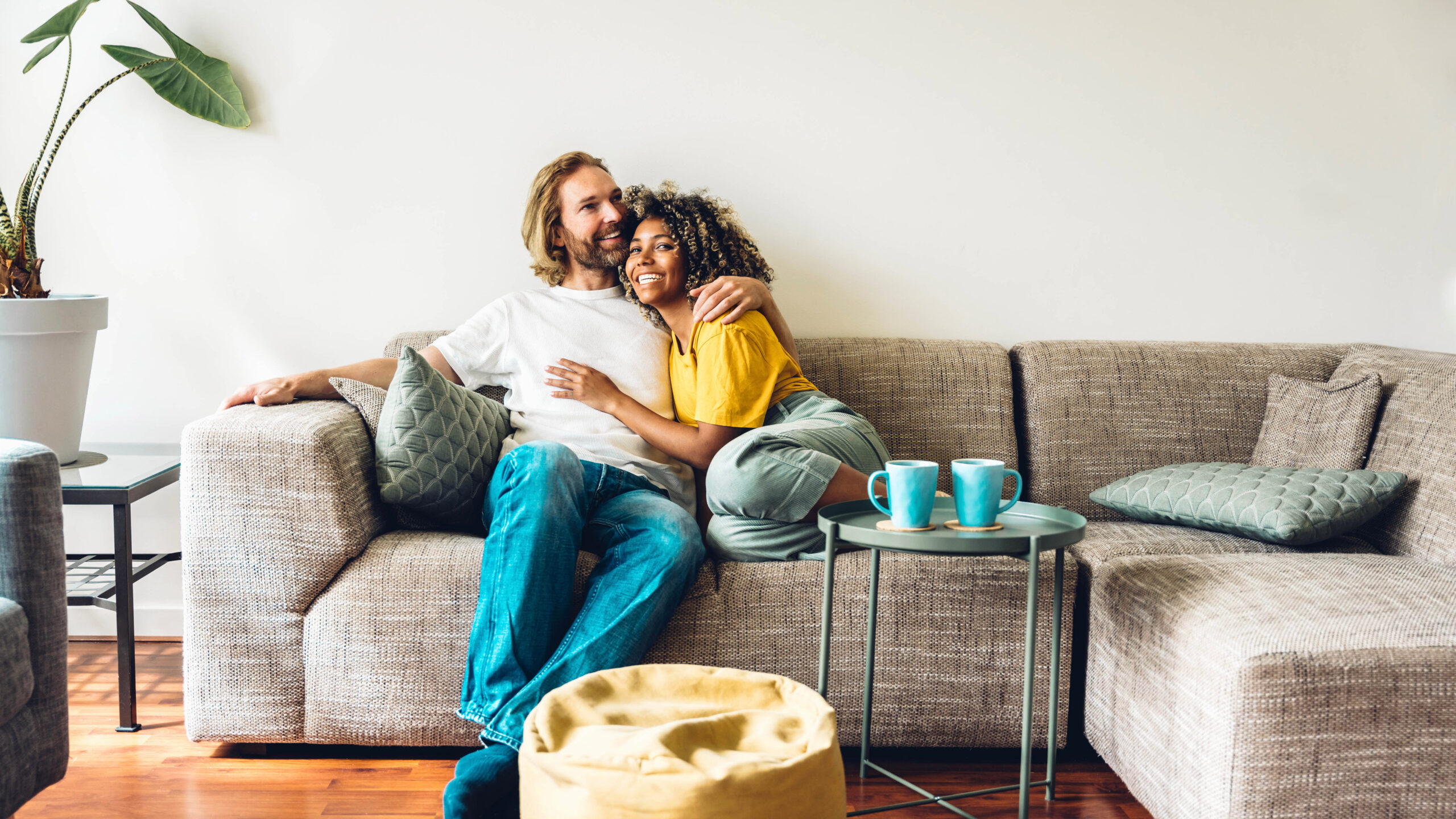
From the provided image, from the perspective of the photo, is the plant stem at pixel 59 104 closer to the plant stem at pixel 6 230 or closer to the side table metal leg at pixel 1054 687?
the plant stem at pixel 6 230

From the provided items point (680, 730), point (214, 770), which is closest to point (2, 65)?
point (214, 770)

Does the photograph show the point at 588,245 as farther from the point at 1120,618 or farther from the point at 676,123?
the point at 1120,618

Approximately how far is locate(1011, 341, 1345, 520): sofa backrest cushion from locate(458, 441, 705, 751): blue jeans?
0.89m

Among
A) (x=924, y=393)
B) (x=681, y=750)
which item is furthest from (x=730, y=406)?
(x=681, y=750)

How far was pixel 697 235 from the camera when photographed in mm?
1969

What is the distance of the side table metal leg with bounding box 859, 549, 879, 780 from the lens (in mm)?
1523

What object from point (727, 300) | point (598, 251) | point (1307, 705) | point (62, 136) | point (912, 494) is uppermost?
point (62, 136)

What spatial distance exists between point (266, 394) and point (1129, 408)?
5.82 ft

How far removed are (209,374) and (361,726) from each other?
1.13 m

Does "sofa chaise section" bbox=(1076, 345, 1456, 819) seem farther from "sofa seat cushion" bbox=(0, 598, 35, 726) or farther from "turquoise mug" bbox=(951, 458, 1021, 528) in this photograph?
"sofa seat cushion" bbox=(0, 598, 35, 726)

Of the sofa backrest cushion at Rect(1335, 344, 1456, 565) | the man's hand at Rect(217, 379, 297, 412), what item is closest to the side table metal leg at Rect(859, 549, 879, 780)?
the sofa backrest cushion at Rect(1335, 344, 1456, 565)

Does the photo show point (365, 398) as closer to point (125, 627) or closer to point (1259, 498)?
point (125, 627)

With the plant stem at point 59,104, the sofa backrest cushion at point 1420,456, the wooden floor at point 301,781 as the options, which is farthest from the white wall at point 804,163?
the wooden floor at point 301,781

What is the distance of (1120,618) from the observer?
1.50 metres
